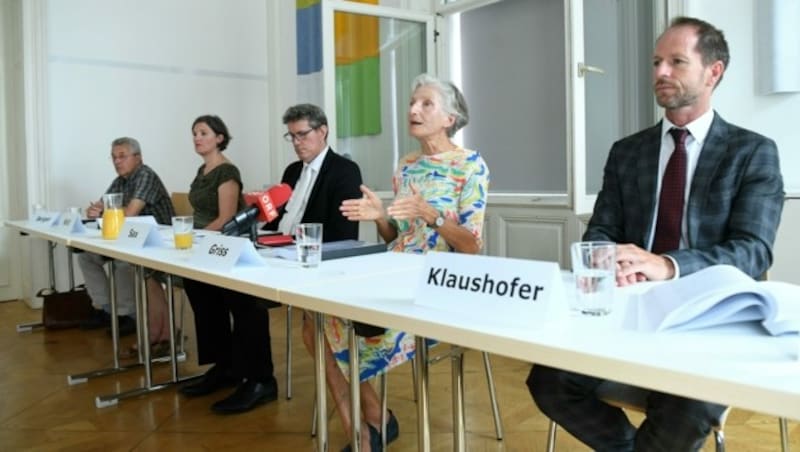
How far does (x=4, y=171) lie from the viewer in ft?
15.9

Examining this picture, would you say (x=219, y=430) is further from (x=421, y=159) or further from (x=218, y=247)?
(x=421, y=159)

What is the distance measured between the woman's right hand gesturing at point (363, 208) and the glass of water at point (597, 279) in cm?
84

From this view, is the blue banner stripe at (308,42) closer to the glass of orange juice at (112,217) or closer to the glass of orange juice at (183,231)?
the glass of orange juice at (112,217)

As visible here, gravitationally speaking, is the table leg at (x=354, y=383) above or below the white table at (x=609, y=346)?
below

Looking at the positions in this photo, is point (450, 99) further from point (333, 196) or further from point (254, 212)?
point (254, 212)

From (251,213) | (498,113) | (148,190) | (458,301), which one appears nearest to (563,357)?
(458,301)

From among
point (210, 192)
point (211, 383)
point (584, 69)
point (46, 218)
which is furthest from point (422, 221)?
point (46, 218)

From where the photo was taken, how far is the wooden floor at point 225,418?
7.10ft

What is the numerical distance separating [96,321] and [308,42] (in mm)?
2474

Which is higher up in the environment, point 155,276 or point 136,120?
point 136,120

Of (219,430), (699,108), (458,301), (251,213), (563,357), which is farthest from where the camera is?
(219,430)

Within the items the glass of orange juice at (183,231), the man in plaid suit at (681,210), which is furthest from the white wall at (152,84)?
the man in plaid suit at (681,210)

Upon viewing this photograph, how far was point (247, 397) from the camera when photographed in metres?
2.50

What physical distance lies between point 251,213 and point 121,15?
11.8 feet
